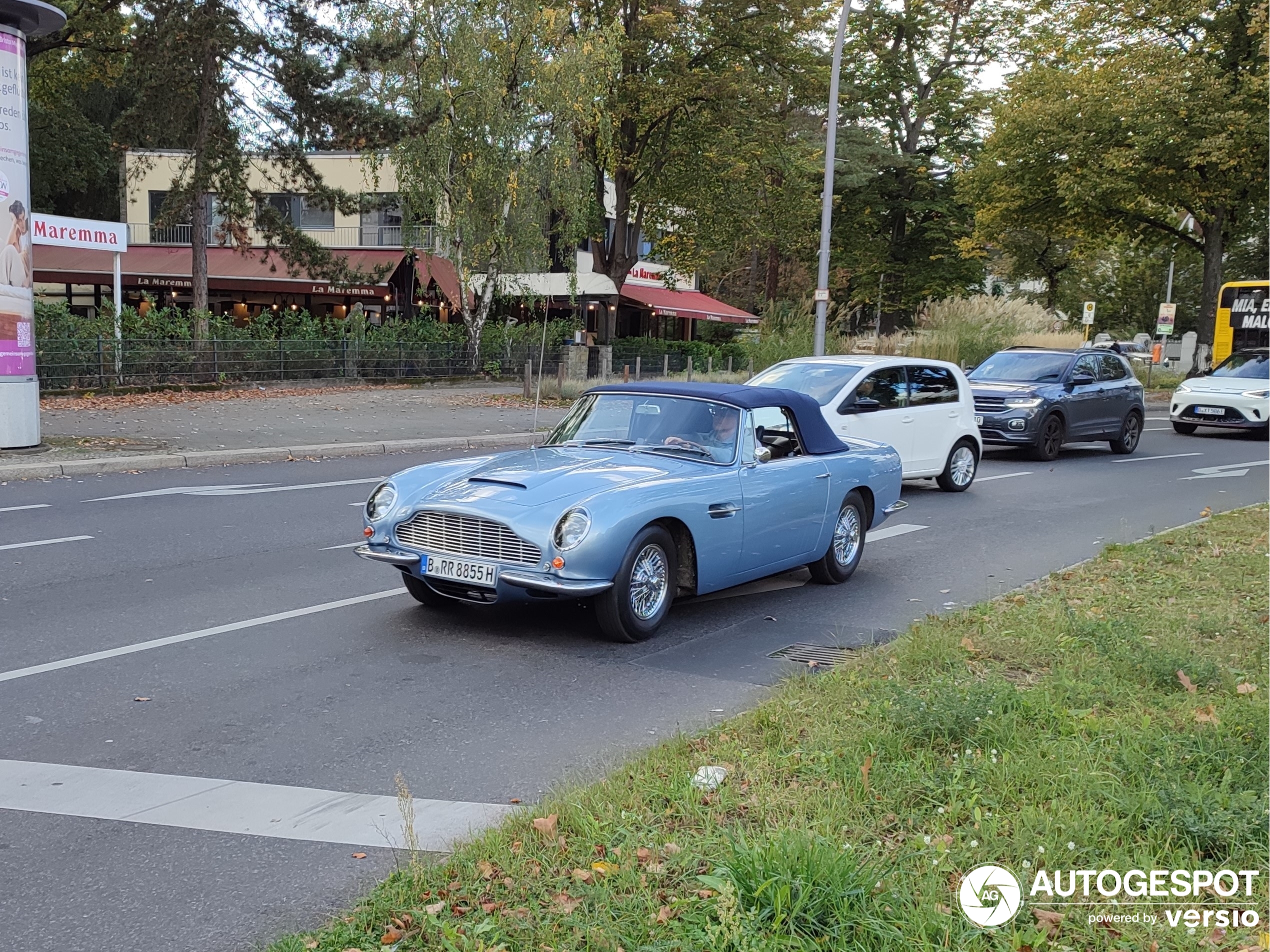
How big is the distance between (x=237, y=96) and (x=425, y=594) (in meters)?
24.6

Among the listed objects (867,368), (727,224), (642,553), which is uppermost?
(727,224)

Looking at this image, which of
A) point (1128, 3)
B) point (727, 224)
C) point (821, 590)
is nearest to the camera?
point (821, 590)

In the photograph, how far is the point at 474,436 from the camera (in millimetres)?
18750

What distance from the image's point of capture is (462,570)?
21.0 feet

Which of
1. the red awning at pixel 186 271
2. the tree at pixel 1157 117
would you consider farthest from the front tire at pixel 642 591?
the red awning at pixel 186 271

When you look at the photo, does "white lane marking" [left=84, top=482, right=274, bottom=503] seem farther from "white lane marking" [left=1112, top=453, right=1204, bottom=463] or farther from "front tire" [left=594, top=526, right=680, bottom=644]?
"white lane marking" [left=1112, top=453, right=1204, bottom=463]

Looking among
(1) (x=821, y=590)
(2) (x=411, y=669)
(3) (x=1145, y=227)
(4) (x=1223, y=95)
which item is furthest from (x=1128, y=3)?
(2) (x=411, y=669)

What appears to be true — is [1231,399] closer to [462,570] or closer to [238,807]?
[462,570]

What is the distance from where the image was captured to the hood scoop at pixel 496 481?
664 centimetres

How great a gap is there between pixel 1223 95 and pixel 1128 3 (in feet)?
15.6

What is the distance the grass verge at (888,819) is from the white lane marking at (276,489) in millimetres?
7735

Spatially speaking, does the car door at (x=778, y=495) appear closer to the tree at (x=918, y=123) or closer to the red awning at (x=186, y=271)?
the red awning at (x=186, y=271)

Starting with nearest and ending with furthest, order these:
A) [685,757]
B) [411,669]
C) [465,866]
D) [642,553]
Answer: [465,866]
[685,757]
[411,669]
[642,553]

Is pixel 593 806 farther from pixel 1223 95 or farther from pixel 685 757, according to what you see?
pixel 1223 95
